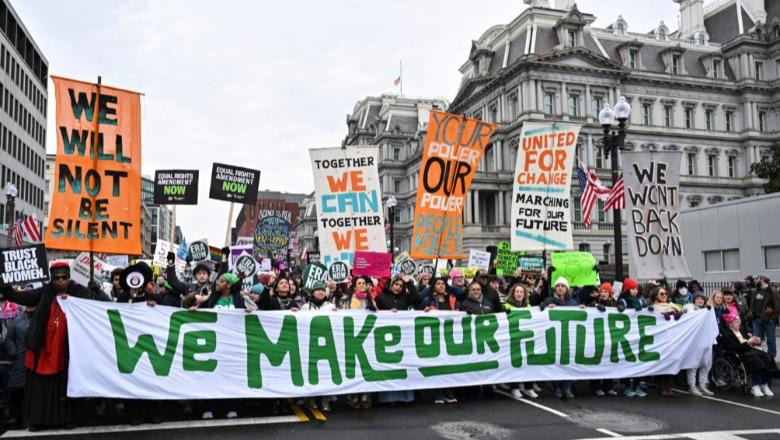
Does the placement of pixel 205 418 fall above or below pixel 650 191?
below

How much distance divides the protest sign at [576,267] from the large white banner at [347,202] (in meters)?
3.61

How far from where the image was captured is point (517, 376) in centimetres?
941

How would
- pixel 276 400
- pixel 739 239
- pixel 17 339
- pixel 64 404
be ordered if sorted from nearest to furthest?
pixel 64 404 → pixel 17 339 → pixel 276 400 → pixel 739 239

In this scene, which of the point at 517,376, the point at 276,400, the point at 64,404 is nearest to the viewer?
the point at 64,404

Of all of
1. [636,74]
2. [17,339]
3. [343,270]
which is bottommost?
[17,339]

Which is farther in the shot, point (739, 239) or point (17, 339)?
point (739, 239)

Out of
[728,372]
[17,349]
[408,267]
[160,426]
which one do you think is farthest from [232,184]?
[728,372]

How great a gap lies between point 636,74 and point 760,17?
56.5 feet

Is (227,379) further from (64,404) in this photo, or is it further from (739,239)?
(739,239)

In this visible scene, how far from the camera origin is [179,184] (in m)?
13.7

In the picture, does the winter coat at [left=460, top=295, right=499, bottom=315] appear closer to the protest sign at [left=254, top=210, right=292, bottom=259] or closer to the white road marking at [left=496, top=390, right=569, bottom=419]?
the white road marking at [left=496, top=390, right=569, bottom=419]

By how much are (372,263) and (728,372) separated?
632cm

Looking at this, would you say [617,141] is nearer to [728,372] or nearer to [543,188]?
[543,188]

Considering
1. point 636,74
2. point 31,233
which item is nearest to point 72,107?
point 31,233
